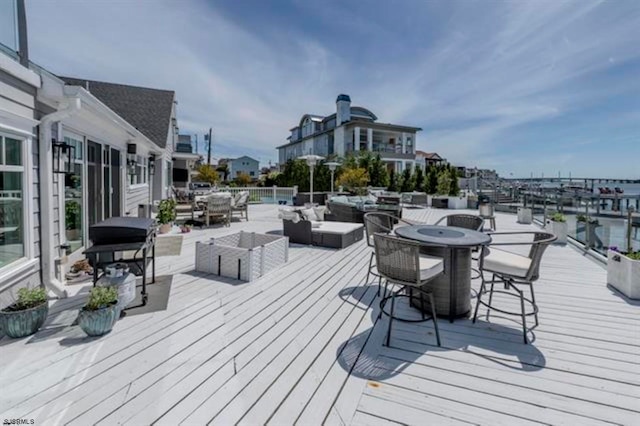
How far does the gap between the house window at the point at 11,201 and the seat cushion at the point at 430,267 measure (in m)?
3.88

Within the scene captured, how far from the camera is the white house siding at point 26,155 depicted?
2.66 m

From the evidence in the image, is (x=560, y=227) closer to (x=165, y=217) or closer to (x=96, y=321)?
(x=96, y=321)

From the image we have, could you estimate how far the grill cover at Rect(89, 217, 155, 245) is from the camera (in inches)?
123

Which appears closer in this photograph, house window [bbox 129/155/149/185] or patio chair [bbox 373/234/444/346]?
patio chair [bbox 373/234/444/346]

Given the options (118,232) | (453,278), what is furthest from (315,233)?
(118,232)

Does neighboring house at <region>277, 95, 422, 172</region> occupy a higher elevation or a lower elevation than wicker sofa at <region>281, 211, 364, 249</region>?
higher

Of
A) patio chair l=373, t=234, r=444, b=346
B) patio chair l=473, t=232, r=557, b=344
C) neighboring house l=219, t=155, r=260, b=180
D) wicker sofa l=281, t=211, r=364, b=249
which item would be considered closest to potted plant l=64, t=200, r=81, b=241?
wicker sofa l=281, t=211, r=364, b=249

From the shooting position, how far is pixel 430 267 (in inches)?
114

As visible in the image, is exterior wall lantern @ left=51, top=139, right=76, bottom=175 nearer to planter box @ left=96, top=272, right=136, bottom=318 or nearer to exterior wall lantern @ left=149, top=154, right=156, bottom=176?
planter box @ left=96, top=272, right=136, bottom=318

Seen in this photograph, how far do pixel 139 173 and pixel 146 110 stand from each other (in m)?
4.43

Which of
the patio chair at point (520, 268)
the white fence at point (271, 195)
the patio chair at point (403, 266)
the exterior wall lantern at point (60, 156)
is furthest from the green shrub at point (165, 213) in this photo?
the white fence at point (271, 195)

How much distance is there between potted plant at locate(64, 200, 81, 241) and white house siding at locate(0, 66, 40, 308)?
4.07ft

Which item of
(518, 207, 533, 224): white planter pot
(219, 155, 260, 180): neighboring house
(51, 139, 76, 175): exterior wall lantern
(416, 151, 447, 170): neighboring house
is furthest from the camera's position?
(219, 155, 260, 180): neighboring house

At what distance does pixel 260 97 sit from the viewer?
14.9m
